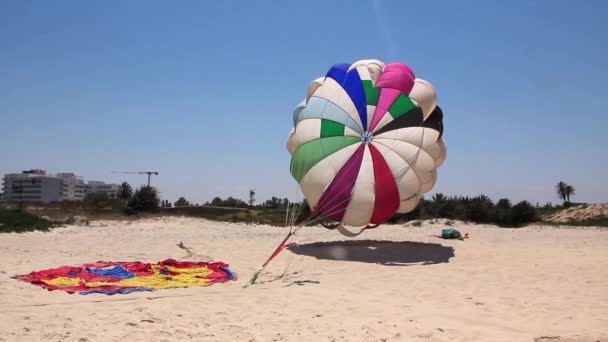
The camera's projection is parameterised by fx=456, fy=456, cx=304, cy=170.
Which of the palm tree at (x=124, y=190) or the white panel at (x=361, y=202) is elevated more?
the palm tree at (x=124, y=190)

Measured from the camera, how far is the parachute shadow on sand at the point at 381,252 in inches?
437

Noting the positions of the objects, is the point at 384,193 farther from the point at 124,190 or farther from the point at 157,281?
the point at 124,190

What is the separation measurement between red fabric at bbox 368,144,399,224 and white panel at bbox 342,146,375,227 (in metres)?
0.12

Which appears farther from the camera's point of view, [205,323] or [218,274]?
[218,274]

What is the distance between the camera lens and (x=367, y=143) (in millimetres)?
11180

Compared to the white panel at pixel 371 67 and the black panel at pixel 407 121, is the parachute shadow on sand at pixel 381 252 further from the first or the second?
the white panel at pixel 371 67

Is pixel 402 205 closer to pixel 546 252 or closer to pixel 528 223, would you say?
pixel 546 252

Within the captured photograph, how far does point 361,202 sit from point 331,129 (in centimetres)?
202

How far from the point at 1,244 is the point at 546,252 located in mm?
15018

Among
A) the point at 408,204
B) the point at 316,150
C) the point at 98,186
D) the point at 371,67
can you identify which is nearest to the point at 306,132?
the point at 316,150

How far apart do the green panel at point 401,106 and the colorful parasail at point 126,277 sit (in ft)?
18.1

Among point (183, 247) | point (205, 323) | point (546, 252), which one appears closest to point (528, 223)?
point (546, 252)

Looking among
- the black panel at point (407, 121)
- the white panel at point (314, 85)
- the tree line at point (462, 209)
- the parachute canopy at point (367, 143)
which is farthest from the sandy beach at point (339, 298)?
the tree line at point (462, 209)

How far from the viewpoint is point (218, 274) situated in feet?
28.5
